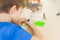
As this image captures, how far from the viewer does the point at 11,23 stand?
945 mm

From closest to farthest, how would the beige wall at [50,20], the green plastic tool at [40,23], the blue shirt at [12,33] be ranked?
the blue shirt at [12,33] < the beige wall at [50,20] < the green plastic tool at [40,23]

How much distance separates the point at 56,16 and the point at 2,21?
72cm

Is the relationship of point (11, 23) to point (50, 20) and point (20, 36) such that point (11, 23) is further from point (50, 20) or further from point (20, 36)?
point (50, 20)

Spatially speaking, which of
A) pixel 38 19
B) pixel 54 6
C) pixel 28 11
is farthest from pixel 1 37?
pixel 54 6

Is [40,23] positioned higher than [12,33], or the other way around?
[12,33]

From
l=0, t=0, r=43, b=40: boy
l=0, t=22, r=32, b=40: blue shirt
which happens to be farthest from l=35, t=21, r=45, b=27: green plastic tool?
l=0, t=22, r=32, b=40: blue shirt

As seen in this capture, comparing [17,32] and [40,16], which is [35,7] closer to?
[40,16]

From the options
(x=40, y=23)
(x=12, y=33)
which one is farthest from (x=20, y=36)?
(x=40, y=23)

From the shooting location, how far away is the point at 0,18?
3.08 ft

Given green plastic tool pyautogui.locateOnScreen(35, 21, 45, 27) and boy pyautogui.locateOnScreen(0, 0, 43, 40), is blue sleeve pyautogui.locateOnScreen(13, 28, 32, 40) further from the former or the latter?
green plastic tool pyautogui.locateOnScreen(35, 21, 45, 27)

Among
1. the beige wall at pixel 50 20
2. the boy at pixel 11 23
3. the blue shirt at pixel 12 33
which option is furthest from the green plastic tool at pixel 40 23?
the blue shirt at pixel 12 33

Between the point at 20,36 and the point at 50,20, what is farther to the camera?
the point at 50,20

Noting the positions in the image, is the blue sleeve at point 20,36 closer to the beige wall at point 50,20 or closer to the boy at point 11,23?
the boy at point 11,23

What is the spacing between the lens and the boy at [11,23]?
35.0 inches
